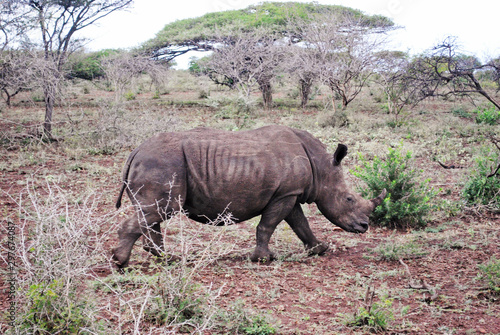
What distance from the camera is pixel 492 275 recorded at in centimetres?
500

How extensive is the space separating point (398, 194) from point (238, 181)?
3083mm

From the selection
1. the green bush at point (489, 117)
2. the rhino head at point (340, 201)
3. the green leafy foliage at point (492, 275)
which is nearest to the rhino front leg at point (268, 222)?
the rhino head at point (340, 201)

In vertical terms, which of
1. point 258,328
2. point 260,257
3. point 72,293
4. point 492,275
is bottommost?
point 260,257

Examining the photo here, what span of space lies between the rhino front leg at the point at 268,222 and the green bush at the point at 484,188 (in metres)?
3.93

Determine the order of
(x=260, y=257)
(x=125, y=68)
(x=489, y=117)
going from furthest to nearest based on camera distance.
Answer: (x=125, y=68)
(x=489, y=117)
(x=260, y=257)

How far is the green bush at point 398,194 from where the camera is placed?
7.43m

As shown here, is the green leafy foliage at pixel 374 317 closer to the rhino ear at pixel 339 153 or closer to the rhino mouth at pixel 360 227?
the rhino mouth at pixel 360 227

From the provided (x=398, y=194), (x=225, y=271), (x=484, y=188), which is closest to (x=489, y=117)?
(x=484, y=188)

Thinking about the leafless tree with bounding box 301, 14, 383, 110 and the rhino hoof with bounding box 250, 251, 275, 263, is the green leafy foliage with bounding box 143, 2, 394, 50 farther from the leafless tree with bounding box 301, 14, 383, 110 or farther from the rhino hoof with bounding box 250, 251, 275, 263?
the rhino hoof with bounding box 250, 251, 275, 263

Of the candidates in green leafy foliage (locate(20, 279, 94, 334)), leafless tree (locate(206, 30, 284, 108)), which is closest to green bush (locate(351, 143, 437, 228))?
green leafy foliage (locate(20, 279, 94, 334))

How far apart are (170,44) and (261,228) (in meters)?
22.3

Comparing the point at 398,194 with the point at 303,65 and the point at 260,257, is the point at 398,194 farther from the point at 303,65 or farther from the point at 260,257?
the point at 303,65

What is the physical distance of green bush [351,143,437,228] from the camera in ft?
24.4

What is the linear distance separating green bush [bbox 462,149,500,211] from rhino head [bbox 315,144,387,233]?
9.71 ft
